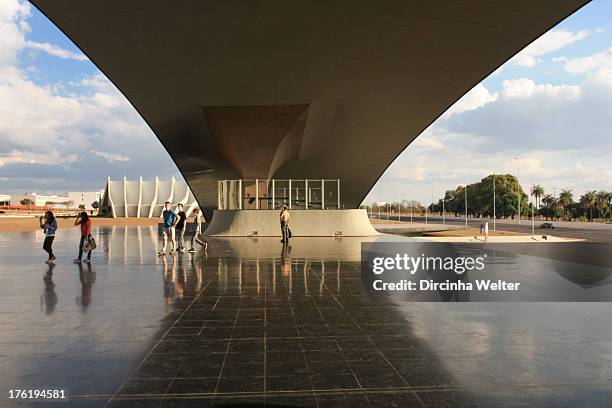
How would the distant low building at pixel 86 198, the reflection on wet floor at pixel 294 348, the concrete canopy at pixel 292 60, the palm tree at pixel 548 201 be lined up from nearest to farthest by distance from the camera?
the reflection on wet floor at pixel 294 348 < the concrete canopy at pixel 292 60 < the palm tree at pixel 548 201 < the distant low building at pixel 86 198

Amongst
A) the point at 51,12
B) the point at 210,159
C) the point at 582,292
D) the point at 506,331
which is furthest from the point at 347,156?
the point at 506,331

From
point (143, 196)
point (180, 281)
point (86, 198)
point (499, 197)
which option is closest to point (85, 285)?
point (180, 281)

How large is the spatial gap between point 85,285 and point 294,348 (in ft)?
A: 17.9

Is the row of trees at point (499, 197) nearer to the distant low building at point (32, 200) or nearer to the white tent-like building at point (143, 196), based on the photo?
the white tent-like building at point (143, 196)

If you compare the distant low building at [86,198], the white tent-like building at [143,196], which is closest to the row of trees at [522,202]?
the white tent-like building at [143,196]

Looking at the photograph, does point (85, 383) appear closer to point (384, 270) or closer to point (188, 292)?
point (188, 292)

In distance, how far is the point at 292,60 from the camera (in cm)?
1714

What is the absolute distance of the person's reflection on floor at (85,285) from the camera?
21.3ft

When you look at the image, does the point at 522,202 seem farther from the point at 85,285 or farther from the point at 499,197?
the point at 85,285

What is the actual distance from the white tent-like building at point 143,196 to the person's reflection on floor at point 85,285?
7268cm

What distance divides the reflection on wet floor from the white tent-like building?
254 feet

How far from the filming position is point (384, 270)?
10.6m

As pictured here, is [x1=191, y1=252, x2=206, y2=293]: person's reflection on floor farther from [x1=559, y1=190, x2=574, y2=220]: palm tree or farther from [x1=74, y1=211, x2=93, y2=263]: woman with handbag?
[x1=559, y1=190, x2=574, y2=220]: palm tree

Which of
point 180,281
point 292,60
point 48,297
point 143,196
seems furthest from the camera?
point 143,196
